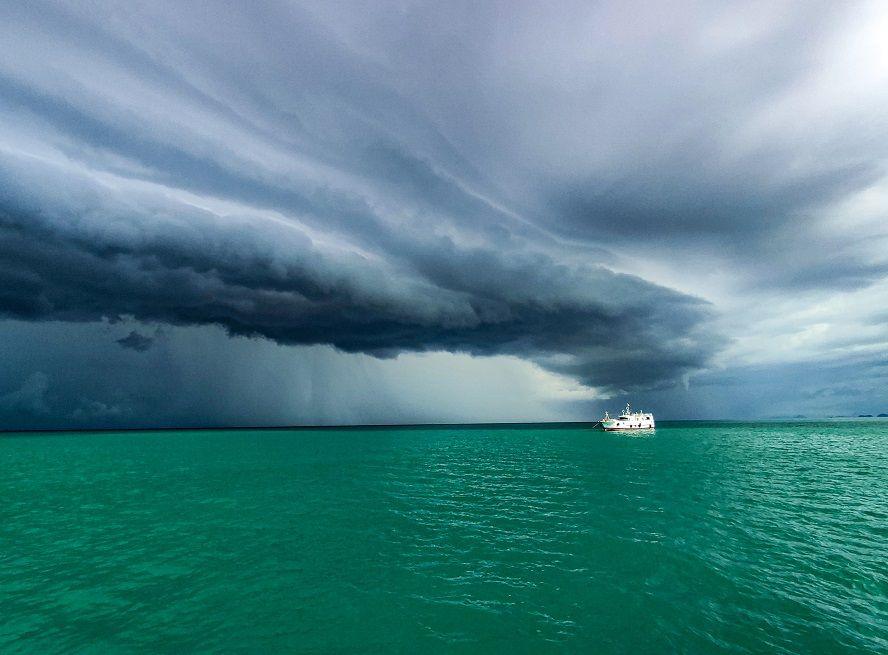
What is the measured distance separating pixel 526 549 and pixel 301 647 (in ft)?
52.3

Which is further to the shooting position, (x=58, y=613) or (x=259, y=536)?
(x=259, y=536)

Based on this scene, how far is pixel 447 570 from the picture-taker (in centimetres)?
2305

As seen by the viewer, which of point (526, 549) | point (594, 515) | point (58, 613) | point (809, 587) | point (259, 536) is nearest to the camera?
point (58, 613)

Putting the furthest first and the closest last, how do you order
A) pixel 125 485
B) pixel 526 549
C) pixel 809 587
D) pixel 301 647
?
1. pixel 125 485
2. pixel 526 549
3. pixel 809 587
4. pixel 301 647

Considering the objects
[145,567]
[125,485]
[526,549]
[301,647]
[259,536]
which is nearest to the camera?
[301,647]

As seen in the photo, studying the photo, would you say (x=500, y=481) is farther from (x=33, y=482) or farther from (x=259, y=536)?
(x=33, y=482)

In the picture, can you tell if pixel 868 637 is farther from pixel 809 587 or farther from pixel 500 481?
pixel 500 481

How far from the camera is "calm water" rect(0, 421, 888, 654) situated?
1645 cm

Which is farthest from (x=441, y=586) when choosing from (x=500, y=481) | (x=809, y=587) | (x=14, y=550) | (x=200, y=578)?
(x=500, y=481)

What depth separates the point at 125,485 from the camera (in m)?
52.8

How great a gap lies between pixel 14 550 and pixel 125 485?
30.0 metres

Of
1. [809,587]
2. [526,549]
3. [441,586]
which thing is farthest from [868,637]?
[441,586]

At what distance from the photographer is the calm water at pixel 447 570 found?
54.0 ft

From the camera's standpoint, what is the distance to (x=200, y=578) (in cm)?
2227
